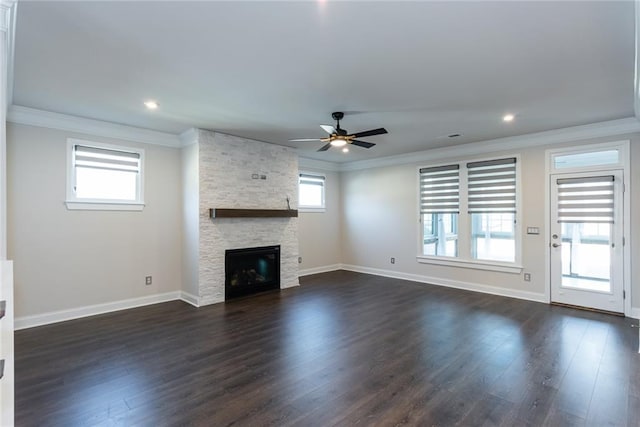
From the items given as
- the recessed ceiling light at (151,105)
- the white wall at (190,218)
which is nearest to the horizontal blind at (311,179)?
the white wall at (190,218)

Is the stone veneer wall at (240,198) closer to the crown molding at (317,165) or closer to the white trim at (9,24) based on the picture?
the crown molding at (317,165)

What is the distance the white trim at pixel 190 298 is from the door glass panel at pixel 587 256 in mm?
5661

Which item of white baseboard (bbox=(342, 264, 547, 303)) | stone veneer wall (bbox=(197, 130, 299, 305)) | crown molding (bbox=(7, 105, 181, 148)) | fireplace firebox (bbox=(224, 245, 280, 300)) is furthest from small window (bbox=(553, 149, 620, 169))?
crown molding (bbox=(7, 105, 181, 148))

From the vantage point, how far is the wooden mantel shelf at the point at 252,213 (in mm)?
5073

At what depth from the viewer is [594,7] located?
81.5 inches

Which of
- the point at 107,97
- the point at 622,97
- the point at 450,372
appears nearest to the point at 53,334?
the point at 107,97

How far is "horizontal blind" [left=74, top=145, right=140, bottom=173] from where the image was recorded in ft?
14.8

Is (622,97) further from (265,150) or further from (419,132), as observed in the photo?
(265,150)

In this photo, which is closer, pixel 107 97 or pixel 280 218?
pixel 107 97

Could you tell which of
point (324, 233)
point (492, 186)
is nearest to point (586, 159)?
point (492, 186)

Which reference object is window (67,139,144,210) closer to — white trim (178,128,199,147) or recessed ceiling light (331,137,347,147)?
white trim (178,128,199,147)

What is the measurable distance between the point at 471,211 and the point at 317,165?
3.47 metres

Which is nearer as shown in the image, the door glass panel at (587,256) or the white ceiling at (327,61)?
the white ceiling at (327,61)

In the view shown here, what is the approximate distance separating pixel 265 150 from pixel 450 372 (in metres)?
4.47
